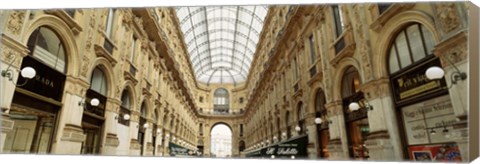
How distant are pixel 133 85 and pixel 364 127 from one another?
6.08 m

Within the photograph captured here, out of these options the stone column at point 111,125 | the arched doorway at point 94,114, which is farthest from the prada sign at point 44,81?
the stone column at point 111,125

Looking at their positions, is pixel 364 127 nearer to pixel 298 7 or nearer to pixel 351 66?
pixel 351 66

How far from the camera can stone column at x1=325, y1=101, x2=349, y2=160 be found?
538cm

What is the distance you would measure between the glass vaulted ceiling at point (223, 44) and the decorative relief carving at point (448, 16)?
502cm

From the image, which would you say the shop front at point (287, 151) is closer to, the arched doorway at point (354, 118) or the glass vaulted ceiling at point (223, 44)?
the arched doorway at point (354, 118)

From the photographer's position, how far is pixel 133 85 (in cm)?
763

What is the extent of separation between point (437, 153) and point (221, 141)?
4.33 m

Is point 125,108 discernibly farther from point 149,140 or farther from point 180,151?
point 180,151

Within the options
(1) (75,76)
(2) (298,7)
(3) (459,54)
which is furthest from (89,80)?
(3) (459,54)

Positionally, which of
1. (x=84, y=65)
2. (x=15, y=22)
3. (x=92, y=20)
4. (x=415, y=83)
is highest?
(x=92, y=20)

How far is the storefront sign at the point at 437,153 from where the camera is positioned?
3.42 meters

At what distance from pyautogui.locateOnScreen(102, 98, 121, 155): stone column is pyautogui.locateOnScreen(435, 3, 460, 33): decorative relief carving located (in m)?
6.59

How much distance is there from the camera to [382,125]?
4.40 meters

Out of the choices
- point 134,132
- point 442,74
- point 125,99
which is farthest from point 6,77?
point 442,74
